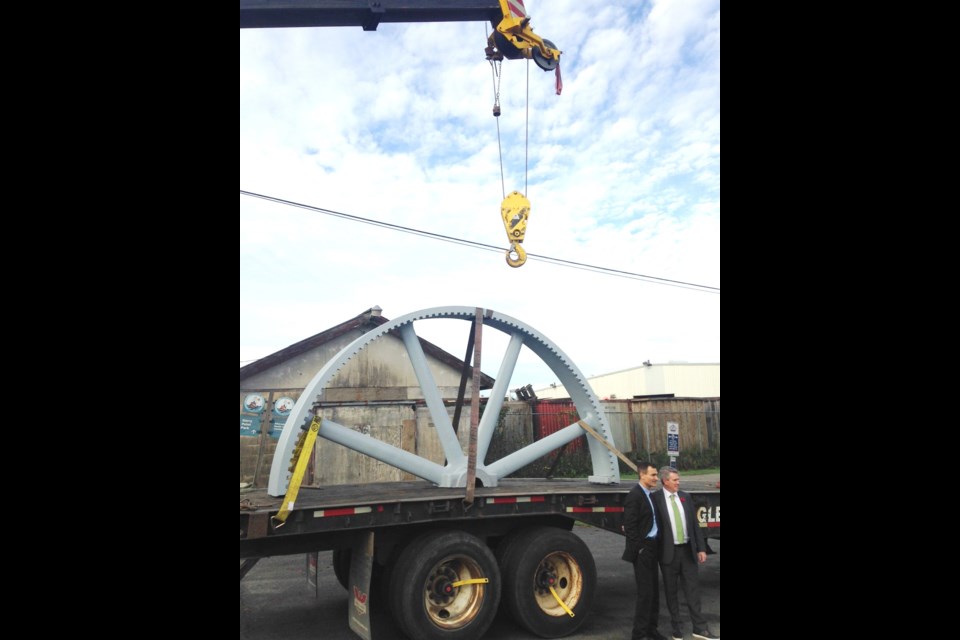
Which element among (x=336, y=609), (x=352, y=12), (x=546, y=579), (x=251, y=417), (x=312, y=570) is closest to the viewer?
(x=546, y=579)

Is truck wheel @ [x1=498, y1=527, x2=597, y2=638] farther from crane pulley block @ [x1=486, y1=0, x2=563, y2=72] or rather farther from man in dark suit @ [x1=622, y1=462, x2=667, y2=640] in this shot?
crane pulley block @ [x1=486, y1=0, x2=563, y2=72]

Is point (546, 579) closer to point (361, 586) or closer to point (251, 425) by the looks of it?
point (361, 586)

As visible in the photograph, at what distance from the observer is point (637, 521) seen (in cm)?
694

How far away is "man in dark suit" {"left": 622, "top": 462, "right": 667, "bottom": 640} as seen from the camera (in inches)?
267

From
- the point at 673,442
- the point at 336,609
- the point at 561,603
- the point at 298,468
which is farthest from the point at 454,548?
the point at 673,442

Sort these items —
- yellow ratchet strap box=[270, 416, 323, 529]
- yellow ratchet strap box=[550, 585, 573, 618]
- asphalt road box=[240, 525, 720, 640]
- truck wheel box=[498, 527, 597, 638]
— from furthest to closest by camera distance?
asphalt road box=[240, 525, 720, 640] → yellow ratchet strap box=[550, 585, 573, 618] → truck wheel box=[498, 527, 597, 638] → yellow ratchet strap box=[270, 416, 323, 529]

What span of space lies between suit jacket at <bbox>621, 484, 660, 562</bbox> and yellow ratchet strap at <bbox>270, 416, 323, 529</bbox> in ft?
10.9

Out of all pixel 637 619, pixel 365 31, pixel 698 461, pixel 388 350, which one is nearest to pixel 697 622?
pixel 637 619

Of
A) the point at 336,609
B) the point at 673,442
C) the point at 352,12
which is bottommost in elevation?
the point at 336,609

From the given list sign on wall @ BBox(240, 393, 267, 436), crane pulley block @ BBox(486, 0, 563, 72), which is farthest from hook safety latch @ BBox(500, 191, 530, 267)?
sign on wall @ BBox(240, 393, 267, 436)

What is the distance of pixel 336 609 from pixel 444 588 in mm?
2336
